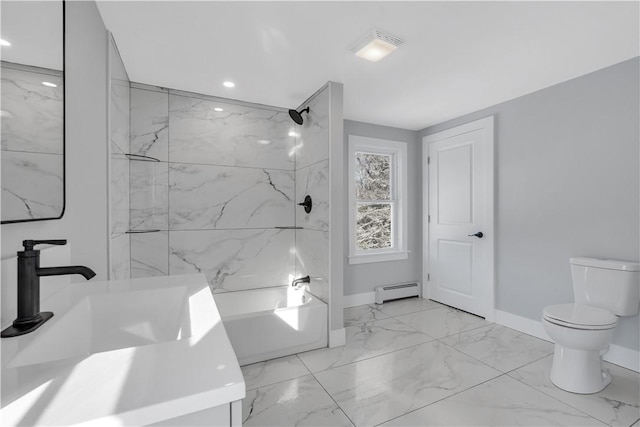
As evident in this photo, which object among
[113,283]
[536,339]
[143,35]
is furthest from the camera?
[536,339]

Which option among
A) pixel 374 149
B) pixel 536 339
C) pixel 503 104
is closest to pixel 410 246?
pixel 374 149

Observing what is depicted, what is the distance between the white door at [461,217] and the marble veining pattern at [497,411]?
4.36ft

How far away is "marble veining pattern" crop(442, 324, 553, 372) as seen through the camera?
2.30 metres

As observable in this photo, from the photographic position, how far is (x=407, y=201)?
3873 mm

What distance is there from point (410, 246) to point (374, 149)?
1.34m

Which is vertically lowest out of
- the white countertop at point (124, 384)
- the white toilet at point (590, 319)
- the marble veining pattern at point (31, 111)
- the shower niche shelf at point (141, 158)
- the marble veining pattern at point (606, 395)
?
the marble veining pattern at point (606, 395)

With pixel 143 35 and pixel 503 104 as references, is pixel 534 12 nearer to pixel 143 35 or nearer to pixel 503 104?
pixel 503 104

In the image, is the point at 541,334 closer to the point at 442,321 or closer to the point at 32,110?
the point at 442,321

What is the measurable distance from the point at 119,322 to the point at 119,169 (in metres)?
1.41

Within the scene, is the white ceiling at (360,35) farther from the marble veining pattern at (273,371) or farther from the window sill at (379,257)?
the marble veining pattern at (273,371)

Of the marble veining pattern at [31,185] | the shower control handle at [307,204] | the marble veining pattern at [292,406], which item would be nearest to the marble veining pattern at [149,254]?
the shower control handle at [307,204]

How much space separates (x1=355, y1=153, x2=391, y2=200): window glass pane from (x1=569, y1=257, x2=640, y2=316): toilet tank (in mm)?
2024

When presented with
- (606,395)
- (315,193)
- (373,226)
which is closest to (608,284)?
(606,395)

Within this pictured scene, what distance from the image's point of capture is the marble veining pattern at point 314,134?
8.63 feet
